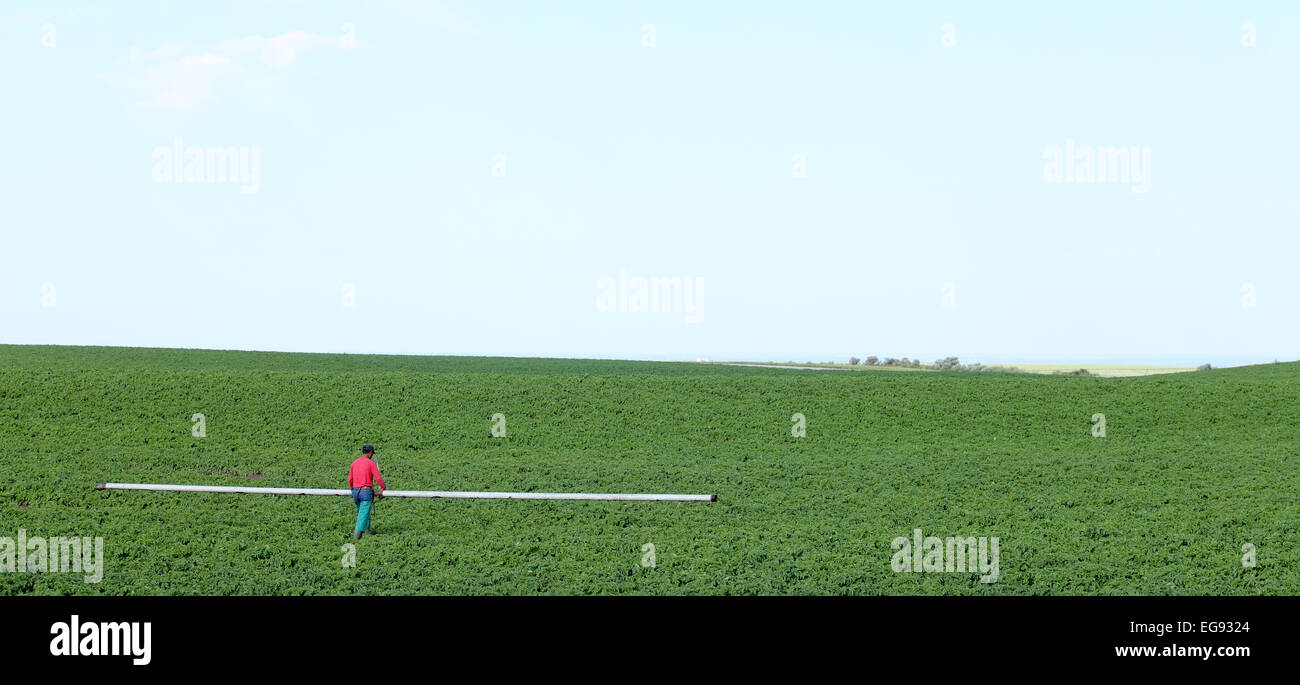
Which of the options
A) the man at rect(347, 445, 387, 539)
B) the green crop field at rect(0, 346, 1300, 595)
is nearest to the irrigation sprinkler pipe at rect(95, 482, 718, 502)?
the green crop field at rect(0, 346, 1300, 595)

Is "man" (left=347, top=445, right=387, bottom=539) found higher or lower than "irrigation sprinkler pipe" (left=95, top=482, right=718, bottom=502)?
higher

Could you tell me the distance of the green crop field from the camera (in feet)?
51.9

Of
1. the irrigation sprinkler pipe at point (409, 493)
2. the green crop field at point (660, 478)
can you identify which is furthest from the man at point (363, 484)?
the irrigation sprinkler pipe at point (409, 493)

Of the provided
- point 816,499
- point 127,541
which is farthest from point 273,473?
point 816,499

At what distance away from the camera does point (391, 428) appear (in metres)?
30.7

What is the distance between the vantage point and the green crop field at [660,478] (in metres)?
15.8

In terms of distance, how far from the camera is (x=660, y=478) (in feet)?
80.2

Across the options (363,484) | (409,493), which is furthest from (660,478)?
(363,484)

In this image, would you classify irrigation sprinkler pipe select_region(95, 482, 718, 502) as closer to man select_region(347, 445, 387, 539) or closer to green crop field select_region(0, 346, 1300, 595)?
green crop field select_region(0, 346, 1300, 595)

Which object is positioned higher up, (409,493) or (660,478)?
(409,493)

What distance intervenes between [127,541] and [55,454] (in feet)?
36.7

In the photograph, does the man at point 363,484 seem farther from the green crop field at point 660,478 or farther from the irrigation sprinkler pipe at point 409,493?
the irrigation sprinkler pipe at point 409,493

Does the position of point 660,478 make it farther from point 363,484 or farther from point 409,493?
point 363,484
